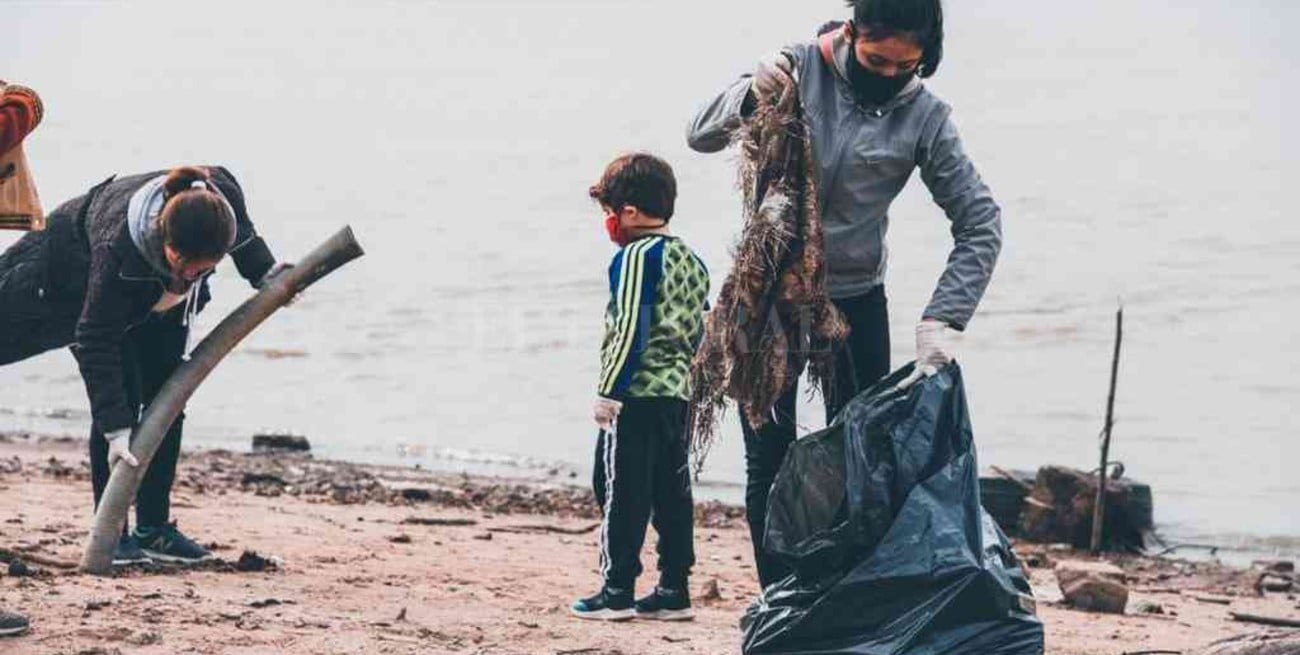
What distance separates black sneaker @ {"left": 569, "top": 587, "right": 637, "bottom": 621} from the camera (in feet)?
22.3

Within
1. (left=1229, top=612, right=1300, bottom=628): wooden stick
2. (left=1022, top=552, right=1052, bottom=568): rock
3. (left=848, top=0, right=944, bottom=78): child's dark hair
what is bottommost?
(left=1229, top=612, right=1300, bottom=628): wooden stick

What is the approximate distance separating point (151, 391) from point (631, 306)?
1648mm

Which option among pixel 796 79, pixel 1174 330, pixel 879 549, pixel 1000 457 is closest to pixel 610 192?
pixel 796 79

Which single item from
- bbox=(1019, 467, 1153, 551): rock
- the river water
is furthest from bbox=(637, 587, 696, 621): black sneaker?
bbox=(1019, 467, 1153, 551): rock

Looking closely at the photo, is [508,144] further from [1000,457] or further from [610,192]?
[610,192]

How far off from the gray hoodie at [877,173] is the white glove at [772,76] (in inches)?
1.7

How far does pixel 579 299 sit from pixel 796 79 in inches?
518

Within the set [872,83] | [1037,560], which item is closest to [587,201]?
[1037,560]

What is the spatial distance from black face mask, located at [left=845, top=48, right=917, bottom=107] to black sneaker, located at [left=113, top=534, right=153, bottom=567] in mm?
2932

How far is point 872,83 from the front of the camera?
5523 millimetres

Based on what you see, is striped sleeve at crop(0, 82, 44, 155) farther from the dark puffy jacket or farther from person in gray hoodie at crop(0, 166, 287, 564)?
the dark puffy jacket

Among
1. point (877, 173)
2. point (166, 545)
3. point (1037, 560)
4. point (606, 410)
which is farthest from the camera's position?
point (1037, 560)

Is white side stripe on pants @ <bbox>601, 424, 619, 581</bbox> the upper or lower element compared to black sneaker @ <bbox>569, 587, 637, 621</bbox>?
upper

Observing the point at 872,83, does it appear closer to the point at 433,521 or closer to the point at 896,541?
the point at 896,541
